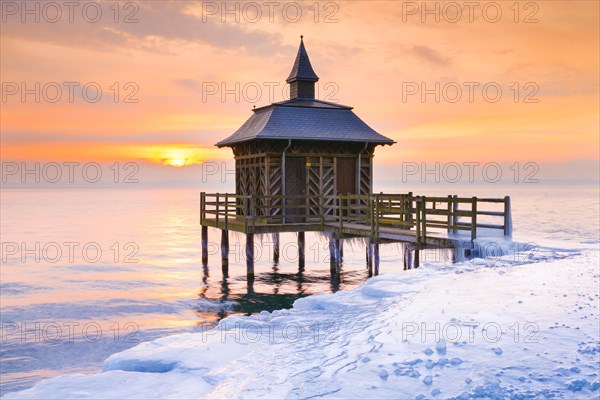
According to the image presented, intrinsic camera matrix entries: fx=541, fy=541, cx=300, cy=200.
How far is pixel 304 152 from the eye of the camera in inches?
989

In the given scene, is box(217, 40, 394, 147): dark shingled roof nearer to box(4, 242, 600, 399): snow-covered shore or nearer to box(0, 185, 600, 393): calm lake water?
box(0, 185, 600, 393): calm lake water

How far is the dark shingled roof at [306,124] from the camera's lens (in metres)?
24.4

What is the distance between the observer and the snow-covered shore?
287 inches

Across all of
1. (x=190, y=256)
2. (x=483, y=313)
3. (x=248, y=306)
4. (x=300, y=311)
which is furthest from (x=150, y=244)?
(x=483, y=313)

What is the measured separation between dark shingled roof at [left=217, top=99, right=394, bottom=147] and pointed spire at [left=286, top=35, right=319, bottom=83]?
61.5 inches

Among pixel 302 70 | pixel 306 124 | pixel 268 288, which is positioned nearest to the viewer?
pixel 268 288

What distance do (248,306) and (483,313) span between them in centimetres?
Result: 1287

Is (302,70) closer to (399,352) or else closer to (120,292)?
(120,292)

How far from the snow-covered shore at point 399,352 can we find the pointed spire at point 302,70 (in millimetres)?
19314

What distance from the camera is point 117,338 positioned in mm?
17406

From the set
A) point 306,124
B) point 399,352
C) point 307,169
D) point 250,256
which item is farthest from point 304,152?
point 399,352

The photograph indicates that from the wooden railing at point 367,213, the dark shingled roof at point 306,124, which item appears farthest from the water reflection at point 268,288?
the dark shingled roof at point 306,124

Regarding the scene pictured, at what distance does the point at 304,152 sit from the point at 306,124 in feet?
4.75

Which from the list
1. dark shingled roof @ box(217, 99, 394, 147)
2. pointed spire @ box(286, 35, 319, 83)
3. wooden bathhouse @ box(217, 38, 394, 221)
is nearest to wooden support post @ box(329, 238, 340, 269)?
wooden bathhouse @ box(217, 38, 394, 221)
